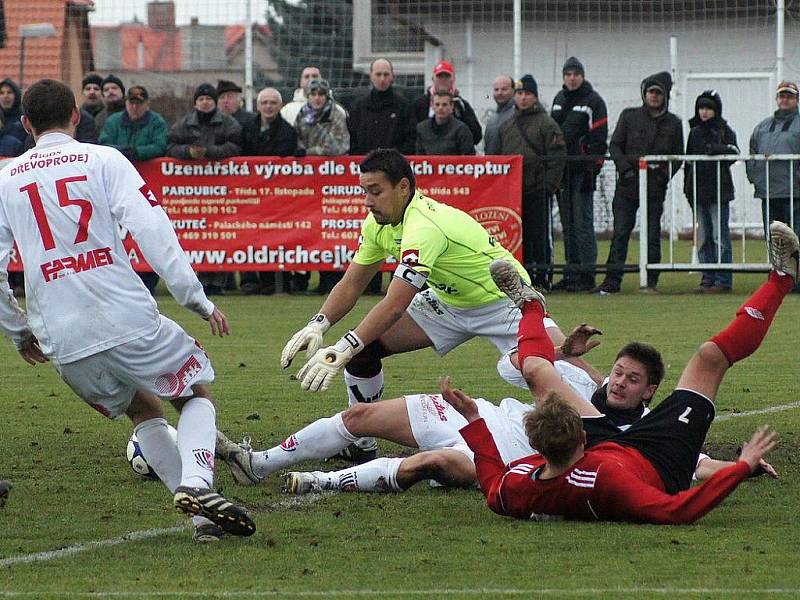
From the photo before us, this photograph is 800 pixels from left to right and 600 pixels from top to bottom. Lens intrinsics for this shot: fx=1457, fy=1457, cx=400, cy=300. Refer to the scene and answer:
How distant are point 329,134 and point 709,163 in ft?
14.0

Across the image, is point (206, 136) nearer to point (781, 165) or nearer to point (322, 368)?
point (781, 165)

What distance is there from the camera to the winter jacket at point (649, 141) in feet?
53.5

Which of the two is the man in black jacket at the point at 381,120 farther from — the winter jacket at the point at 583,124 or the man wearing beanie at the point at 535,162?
the winter jacket at the point at 583,124

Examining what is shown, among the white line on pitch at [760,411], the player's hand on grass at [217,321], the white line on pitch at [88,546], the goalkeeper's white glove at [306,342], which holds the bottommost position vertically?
the white line on pitch at [88,546]

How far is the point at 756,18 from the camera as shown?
25.2 meters

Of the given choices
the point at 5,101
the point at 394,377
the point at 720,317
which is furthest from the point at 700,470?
the point at 5,101

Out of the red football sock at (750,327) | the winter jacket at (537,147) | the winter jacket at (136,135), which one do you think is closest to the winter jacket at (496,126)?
the winter jacket at (537,147)

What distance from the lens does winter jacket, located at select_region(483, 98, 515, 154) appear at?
16.7 meters

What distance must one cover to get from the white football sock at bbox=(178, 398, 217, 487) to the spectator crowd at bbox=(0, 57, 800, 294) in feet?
34.0

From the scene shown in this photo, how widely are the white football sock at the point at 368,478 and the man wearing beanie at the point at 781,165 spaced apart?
402 inches

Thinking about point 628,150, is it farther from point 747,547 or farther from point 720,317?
point 747,547

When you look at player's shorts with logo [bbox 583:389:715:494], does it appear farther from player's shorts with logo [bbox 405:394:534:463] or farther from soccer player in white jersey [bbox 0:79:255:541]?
soccer player in white jersey [bbox 0:79:255:541]

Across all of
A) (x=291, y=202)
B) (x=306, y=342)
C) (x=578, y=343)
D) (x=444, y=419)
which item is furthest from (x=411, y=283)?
(x=291, y=202)

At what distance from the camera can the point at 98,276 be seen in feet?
18.8
